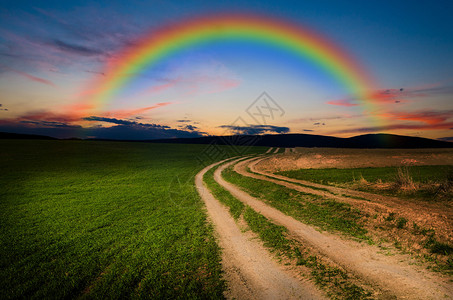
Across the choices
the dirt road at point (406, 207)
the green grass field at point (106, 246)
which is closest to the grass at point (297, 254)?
the green grass field at point (106, 246)

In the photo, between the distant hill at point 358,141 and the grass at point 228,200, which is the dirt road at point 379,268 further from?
the distant hill at point 358,141

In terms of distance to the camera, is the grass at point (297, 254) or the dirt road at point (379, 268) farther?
the grass at point (297, 254)

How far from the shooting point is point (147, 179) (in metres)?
32.1

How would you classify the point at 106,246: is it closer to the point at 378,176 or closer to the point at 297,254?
the point at 297,254

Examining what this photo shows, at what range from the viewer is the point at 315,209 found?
15992 millimetres

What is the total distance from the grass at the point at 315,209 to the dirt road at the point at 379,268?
1367 mm

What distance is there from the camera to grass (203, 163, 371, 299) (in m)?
7.21

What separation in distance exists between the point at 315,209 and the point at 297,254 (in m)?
7.22

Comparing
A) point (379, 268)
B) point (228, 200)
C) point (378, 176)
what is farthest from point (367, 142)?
point (379, 268)

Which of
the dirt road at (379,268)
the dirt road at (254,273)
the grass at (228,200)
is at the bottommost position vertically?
the grass at (228,200)

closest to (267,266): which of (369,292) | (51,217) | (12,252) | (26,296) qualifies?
(369,292)

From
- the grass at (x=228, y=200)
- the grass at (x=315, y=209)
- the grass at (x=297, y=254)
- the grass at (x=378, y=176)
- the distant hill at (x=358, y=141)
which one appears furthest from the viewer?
the distant hill at (x=358, y=141)

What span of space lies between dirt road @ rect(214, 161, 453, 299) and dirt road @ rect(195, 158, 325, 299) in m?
2.35

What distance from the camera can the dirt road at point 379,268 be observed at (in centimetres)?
706
